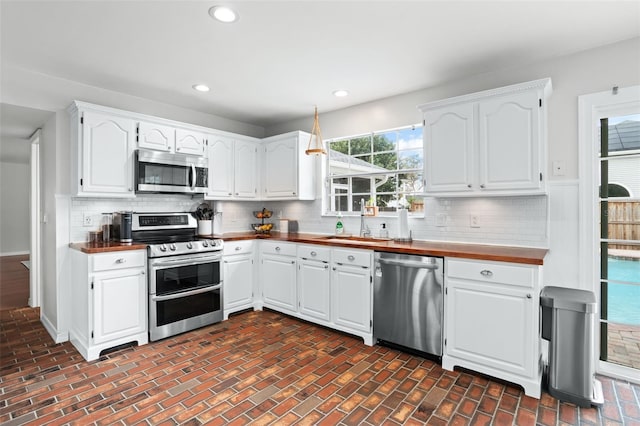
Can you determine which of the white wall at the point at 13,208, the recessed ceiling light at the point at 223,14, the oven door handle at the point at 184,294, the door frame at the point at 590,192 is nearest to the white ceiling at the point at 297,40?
the recessed ceiling light at the point at 223,14

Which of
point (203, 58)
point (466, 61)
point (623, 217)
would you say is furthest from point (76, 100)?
point (623, 217)

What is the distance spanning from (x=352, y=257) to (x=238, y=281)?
1.56 metres

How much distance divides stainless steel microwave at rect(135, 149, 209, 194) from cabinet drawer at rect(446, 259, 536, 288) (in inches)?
115

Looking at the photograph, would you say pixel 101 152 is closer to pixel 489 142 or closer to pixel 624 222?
pixel 489 142

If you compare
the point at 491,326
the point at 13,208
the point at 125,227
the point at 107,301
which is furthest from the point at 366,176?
the point at 13,208

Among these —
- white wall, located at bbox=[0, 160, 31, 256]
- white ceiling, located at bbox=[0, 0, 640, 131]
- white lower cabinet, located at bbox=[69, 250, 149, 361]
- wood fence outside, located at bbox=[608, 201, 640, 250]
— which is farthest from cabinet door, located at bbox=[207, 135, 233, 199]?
white wall, located at bbox=[0, 160, 31, 256]

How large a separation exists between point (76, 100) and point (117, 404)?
285cm

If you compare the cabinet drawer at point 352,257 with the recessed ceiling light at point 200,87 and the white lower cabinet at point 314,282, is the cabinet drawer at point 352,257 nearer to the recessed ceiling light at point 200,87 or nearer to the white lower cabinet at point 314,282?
the white lower cabinet at point 314,282

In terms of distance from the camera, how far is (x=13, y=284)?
5730mm

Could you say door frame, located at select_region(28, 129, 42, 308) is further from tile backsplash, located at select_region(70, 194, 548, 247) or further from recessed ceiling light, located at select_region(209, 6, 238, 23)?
recessed ceiling light, located at select_region(209, 6, 238, 23)

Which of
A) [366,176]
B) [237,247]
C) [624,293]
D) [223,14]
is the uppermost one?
[223,14]

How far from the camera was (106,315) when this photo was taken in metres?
3.06

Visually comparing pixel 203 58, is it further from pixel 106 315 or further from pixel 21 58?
pixel 106 315

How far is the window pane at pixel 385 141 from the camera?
4.00m
